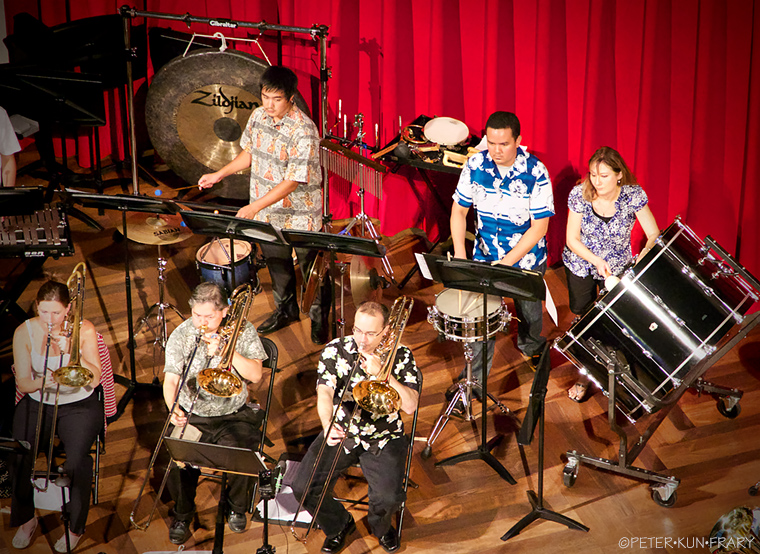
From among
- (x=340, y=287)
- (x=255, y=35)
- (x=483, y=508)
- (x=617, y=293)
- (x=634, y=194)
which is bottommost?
(x=483, y=508)

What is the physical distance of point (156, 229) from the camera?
5.48 meters

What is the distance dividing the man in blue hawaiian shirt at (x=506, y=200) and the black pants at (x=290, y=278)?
1020 millimetres

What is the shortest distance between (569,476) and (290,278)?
83.3 inches

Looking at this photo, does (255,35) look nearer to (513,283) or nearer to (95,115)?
(95,115)

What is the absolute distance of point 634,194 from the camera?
4.95m

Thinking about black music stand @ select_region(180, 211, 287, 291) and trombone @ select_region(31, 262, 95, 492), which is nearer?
trombone @ select_region(31, 262, 95, 492)

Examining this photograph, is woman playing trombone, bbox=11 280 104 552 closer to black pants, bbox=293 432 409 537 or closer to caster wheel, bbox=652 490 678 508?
black pants, bbox=293 432 409 537

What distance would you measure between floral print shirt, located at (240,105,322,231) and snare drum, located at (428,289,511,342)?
1.11 m

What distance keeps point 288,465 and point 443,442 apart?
86 centimetres

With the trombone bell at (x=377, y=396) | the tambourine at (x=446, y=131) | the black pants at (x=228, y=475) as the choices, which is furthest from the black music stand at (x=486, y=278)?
the tambourine at (x=446, y=131)

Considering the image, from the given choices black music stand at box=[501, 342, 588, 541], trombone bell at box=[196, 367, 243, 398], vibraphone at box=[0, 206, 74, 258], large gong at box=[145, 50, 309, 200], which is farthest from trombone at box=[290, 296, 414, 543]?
large gong at box=[145, 50, 309, 200]

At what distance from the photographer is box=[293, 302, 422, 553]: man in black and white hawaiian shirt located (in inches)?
163

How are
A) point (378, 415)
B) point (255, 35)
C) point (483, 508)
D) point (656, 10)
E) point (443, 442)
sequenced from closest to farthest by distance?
point (378, 415) < point (483, 508) < point (443, 442) < point (656, 10) < point (255, 35)

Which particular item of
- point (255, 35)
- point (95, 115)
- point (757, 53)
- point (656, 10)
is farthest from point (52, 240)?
point (757, 53)
